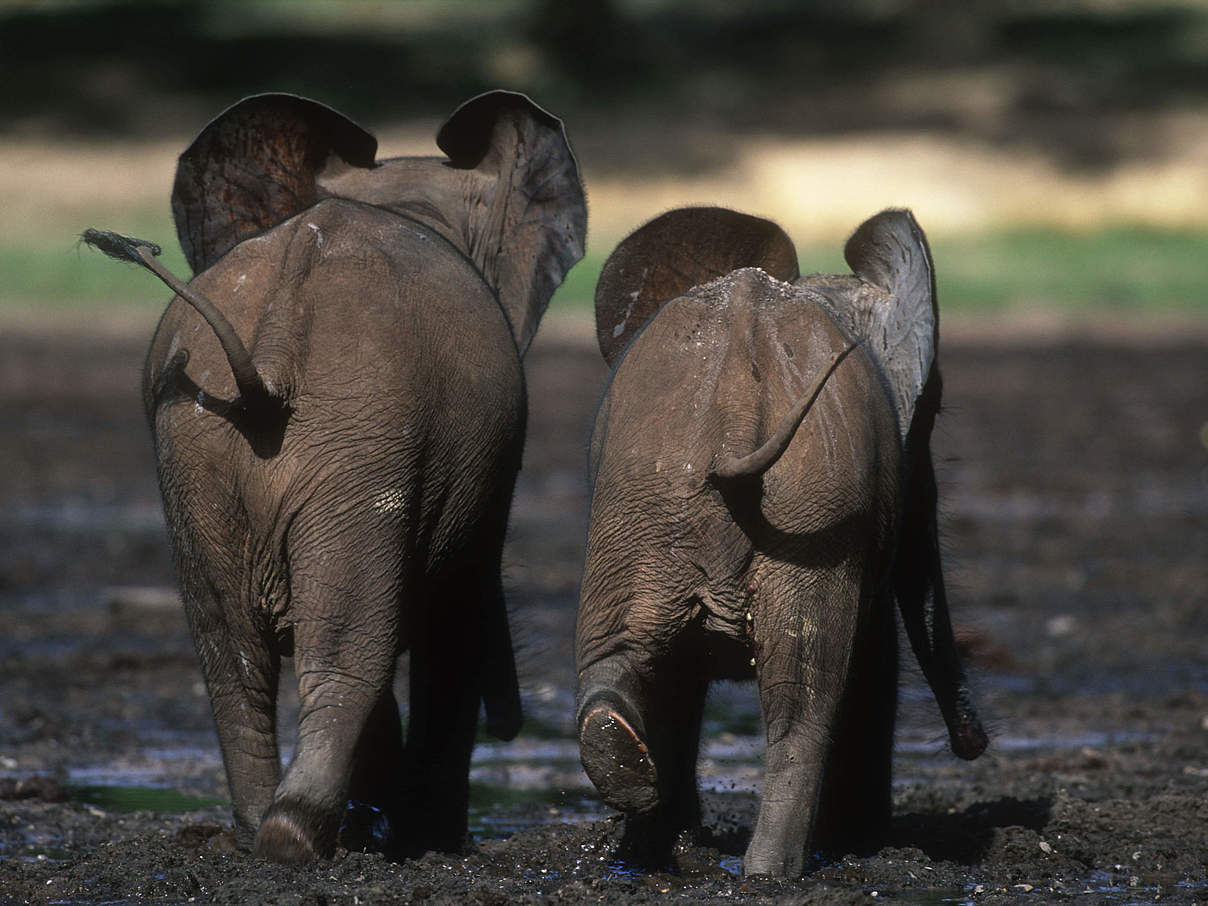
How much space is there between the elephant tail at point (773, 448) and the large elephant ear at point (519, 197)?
1.72 m

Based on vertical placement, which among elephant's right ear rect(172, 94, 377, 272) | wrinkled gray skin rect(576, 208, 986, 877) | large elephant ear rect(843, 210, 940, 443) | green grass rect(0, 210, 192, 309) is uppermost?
green grass rect(0, 210, 192, 309)

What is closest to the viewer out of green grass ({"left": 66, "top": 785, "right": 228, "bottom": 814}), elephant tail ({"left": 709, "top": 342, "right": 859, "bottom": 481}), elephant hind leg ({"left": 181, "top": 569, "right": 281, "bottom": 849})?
elephant tail ({"left": 709, "top": 342, "right": 859, "bottom": 481})

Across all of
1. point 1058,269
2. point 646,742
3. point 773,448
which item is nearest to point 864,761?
point 646,742

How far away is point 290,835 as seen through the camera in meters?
5.32

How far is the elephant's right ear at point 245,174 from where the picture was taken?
6.34 meters

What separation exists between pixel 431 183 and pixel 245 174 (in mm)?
603

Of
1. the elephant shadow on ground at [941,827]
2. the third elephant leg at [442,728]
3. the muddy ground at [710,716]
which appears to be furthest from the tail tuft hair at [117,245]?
the elephant shadow on ground at [941,827]

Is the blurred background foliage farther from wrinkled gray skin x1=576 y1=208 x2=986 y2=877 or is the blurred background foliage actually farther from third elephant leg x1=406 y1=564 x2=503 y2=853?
wrinkled gray skin x1=576 y1=208 x2=986 y2=877

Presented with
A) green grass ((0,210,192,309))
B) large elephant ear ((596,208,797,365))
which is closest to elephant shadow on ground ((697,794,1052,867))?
large elephant ear ((596,208,797,365))

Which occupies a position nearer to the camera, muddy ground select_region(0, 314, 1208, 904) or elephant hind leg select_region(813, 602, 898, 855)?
muddy ground select_region(0, 314, 1208, 904)

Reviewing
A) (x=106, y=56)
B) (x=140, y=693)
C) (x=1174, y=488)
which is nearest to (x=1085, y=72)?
(x=106, y=56)

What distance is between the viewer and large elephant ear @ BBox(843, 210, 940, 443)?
5742 mm

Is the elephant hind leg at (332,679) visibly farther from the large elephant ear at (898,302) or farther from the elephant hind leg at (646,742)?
the large elephant ear at (898,302)

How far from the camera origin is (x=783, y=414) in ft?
17.2
